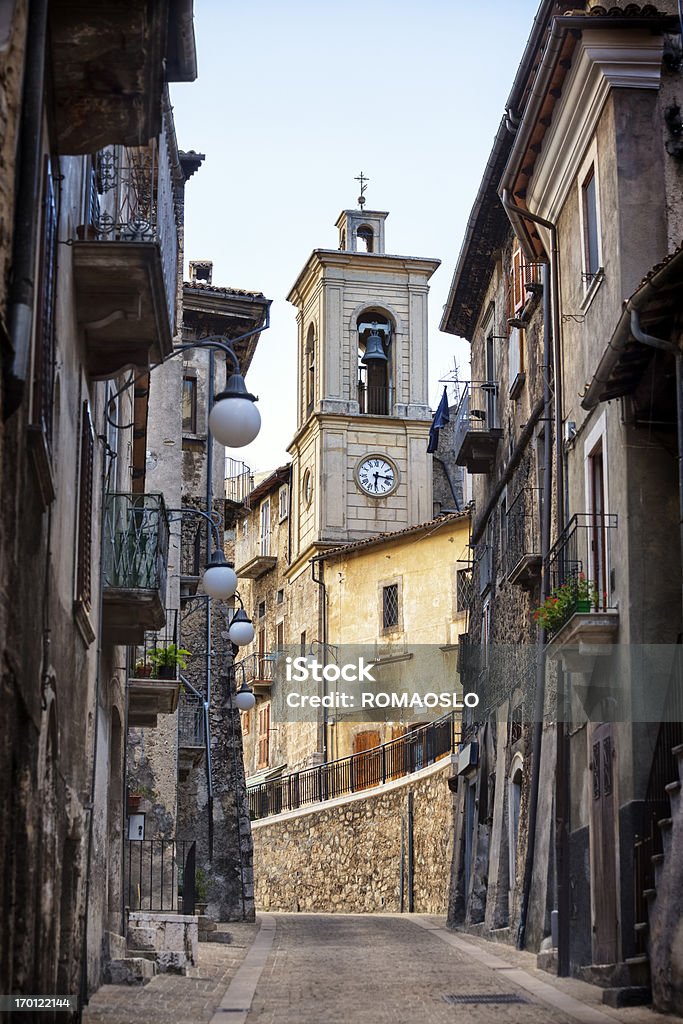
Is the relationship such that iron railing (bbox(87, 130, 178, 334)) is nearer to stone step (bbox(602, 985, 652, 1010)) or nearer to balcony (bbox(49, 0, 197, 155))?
balcony (bbox(49, 0, 197, 155))

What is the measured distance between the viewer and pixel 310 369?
53750mm

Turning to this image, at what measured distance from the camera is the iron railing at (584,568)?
591 inches

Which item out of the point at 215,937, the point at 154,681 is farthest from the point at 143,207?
the point at 215,937

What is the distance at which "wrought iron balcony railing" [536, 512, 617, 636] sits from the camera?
1500cm

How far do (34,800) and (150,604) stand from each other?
6.06m

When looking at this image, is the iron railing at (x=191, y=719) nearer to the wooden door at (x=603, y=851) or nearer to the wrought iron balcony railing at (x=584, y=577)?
the wrought iron balcony railing at (x=584, y=577)

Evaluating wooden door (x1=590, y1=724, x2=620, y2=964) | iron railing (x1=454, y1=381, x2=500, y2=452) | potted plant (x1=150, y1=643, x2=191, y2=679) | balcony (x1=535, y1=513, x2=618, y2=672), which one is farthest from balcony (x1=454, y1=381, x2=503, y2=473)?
wooden door (x1=590, y1=724, x2=620, y2=964)

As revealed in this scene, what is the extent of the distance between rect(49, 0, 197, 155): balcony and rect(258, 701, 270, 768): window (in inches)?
1730

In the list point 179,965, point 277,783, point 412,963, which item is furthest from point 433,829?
point 179,965

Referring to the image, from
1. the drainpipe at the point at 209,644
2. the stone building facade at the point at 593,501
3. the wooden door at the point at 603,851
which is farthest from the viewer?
the drainpipe at the point at 209,644

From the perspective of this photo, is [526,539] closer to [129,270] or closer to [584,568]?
[584,568]

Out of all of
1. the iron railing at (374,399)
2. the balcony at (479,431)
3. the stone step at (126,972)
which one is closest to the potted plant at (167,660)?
the stone step at (126,972)

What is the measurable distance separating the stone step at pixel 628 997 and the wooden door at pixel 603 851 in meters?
1.35

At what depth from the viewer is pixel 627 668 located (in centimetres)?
1402
